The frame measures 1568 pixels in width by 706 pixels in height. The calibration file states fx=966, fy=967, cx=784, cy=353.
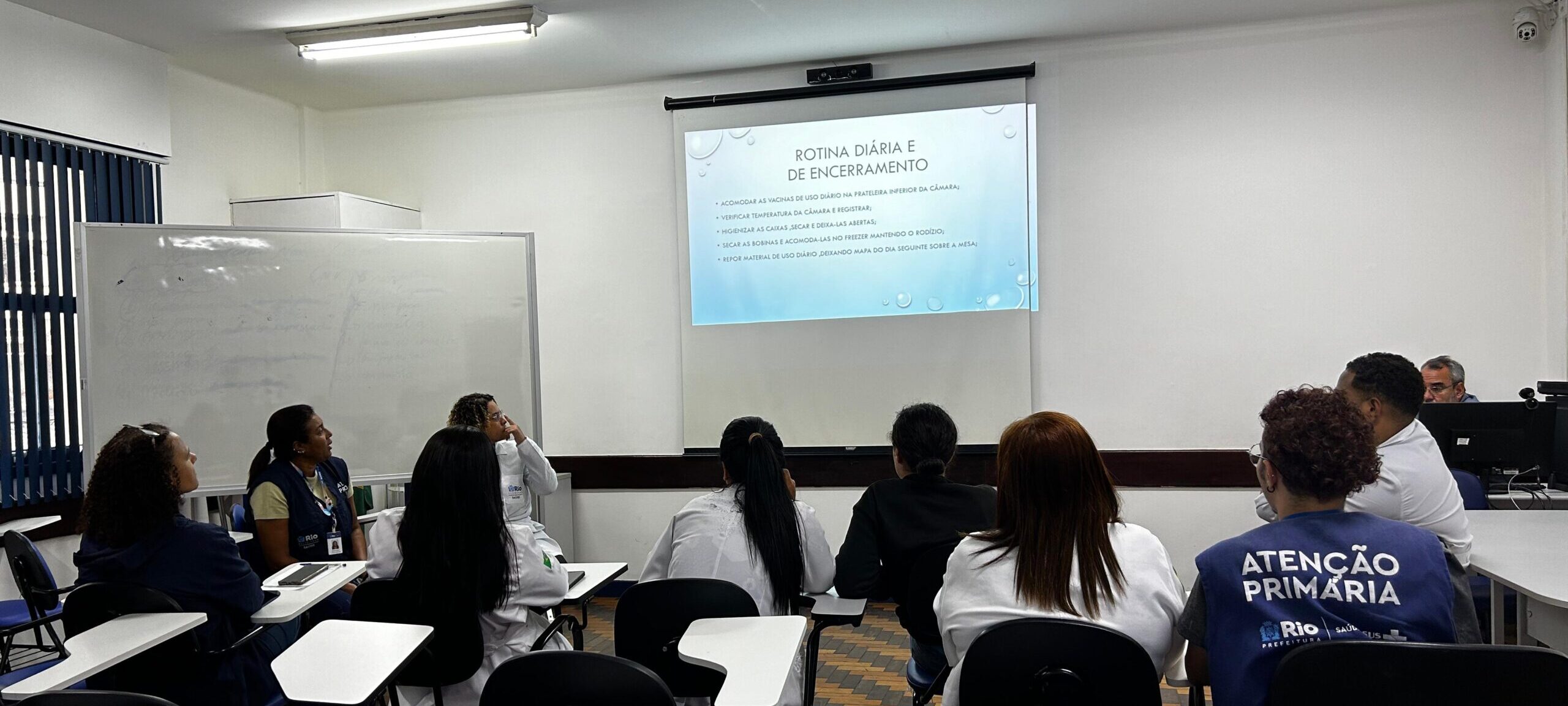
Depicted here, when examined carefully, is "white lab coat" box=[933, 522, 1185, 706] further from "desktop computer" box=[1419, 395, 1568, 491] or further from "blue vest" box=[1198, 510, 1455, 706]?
"desktop computer" box=[1419, 395, 1568, 491]

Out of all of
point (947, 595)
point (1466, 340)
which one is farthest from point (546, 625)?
point (1466, 340)

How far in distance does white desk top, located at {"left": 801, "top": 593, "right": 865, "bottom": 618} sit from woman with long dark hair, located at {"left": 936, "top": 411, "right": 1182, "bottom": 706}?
62 cm

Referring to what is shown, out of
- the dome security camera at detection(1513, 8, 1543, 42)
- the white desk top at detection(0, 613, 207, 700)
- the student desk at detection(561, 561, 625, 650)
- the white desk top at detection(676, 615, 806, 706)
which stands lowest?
the student desk at detection(561, 561, 625, 650)

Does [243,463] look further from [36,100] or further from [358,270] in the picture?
[36,100]

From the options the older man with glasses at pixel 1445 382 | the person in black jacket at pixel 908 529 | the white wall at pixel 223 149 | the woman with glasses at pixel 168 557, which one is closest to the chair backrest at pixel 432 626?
the woman with glasses at pixel 168 557

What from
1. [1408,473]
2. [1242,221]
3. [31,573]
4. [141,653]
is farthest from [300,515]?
[1242,221]

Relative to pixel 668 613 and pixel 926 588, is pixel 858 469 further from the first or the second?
pixel 668 613

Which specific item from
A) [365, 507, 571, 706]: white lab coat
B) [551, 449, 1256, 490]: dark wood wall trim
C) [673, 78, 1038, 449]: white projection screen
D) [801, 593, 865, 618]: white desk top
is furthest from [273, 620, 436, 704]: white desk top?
[673, 78, 1038, 449]: white projection screen

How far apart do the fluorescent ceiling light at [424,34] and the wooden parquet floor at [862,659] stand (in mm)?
2605

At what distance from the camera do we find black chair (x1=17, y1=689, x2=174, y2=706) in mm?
1614

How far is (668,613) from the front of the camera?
→ 2271 mm

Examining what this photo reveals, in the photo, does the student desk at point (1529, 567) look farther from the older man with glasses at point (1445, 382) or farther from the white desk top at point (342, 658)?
the white desk top at point (342, 658)

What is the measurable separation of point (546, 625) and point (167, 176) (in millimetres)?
3650

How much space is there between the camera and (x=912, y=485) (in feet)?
8.79
